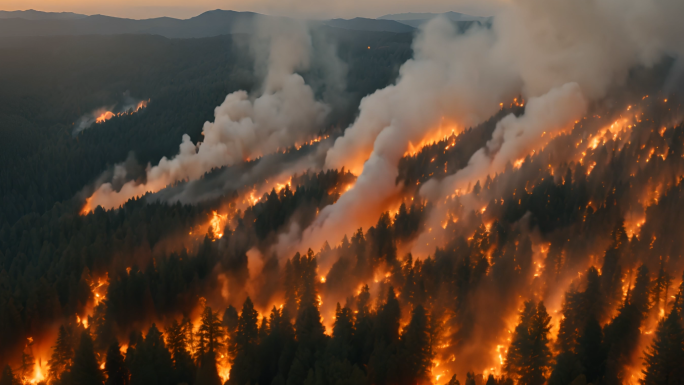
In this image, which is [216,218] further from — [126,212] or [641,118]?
[641,118]

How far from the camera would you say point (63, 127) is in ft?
625

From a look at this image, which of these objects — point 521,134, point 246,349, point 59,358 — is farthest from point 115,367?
point 521,134

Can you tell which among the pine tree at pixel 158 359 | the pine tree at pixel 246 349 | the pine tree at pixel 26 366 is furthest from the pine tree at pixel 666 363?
the pine tree at pixel 26 366

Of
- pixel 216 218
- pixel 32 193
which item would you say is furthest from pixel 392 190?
pixel 32 193

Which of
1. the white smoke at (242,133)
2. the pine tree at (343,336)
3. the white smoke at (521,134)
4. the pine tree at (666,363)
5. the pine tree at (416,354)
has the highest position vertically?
the white smoke at (242,133)

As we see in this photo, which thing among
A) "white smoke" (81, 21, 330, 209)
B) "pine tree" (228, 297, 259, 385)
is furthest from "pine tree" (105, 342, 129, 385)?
"white smoke" (81, 21, 330, 209)

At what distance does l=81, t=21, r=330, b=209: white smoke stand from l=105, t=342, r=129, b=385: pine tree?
8820 cm

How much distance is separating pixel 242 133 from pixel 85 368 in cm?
11505

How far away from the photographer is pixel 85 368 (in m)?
39.8

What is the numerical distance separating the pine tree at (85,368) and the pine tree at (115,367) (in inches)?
25.2

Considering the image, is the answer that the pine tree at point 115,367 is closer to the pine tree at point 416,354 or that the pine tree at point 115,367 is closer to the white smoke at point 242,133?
the pine tree at point 416,354

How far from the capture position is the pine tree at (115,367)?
135 feet

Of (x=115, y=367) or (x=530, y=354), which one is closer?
(x=530, y=354)

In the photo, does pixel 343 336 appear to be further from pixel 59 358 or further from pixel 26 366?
pixel 26 366
